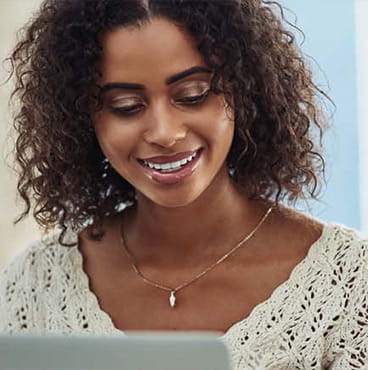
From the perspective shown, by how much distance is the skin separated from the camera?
114 cm

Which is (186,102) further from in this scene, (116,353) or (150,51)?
(116,353)

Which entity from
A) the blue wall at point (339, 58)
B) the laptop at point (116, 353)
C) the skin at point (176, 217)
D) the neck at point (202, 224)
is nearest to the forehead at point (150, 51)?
the skin at point (176, 217)

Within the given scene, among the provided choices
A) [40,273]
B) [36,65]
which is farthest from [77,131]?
[40,273]

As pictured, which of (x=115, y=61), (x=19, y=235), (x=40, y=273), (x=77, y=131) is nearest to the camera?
(x=115, y=61)

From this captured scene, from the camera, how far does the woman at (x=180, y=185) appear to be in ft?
3.83

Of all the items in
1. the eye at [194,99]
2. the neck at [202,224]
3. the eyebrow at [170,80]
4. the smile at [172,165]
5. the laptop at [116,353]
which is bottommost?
the laptop at [116,353]

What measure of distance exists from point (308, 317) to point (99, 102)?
0.40 metres

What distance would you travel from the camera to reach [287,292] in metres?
1.26

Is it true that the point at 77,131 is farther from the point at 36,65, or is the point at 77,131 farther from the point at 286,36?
the point at 286,36

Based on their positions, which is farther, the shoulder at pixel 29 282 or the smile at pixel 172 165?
the shoulder at pixel 29 282

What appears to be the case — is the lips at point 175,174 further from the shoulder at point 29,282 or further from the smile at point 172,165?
the shoulder at point 29,282

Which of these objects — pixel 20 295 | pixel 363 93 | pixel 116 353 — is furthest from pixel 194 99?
pixel 363 93

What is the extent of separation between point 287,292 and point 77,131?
0.36 m

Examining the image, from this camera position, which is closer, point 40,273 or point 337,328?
point 337,328
